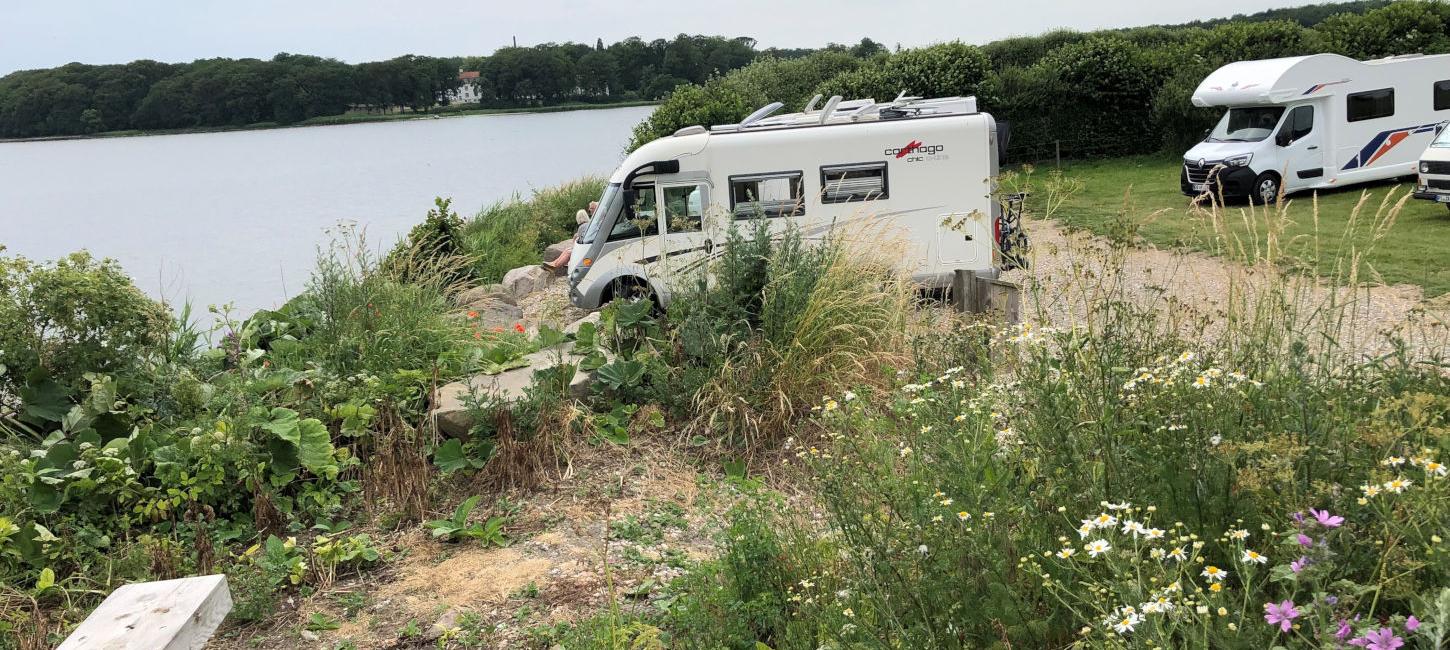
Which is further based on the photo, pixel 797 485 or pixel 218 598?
A: pixel 797 485

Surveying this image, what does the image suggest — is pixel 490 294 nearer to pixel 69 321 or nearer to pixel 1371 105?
pixel 69 321

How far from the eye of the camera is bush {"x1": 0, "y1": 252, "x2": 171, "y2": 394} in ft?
16.6

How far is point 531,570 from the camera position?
165 inches

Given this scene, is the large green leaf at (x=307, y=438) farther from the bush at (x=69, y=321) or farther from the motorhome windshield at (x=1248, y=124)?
the motorhome windshield at (x=1248, y=124)

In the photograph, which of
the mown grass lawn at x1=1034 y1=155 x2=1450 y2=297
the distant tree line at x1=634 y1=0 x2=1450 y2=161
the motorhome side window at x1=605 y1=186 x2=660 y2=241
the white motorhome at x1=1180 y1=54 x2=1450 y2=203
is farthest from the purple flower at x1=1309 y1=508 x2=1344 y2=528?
the distant tree line at x1=634 y1=0 x2=1450 y2=161

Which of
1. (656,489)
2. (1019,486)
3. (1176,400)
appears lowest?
(656,489)

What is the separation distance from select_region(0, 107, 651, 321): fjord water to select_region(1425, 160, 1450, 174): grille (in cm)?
1307

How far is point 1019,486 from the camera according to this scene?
112 inches

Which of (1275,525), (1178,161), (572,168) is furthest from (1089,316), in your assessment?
(1178,161)

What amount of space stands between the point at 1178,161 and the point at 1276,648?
22640mm

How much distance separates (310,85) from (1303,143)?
54.0 ft

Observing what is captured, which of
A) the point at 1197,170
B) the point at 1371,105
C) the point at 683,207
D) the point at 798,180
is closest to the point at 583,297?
the point at 683,207

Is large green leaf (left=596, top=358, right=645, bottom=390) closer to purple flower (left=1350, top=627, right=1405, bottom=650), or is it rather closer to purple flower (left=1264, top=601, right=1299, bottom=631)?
purple flower (left=1264, top=601, right=1299, bottom=631)

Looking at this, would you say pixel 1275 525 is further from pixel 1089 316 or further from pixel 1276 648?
pixel 1089 316
